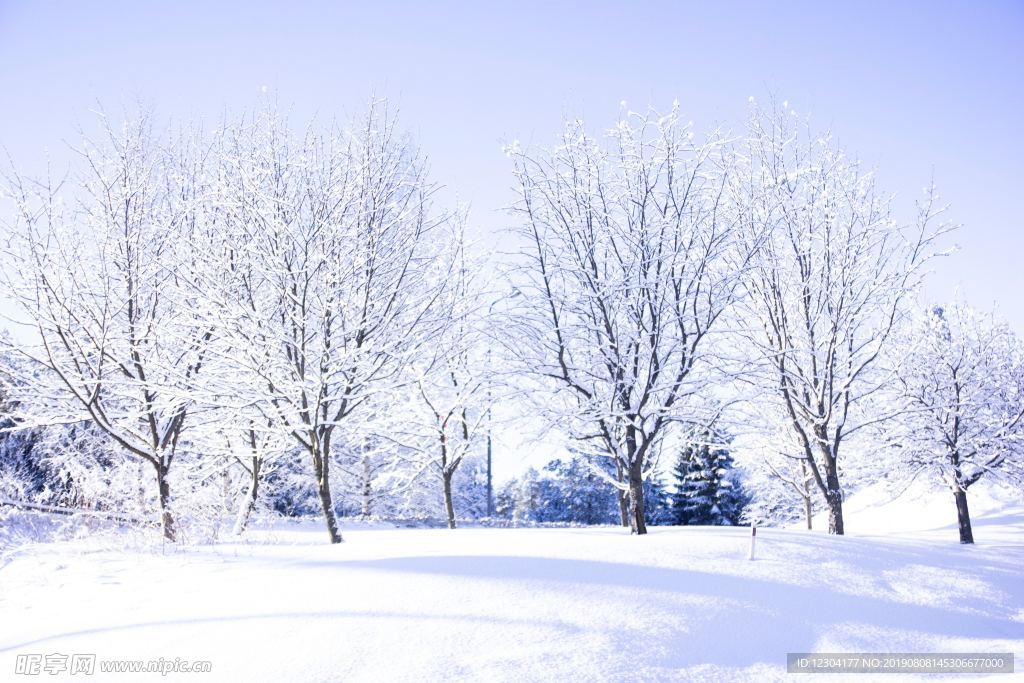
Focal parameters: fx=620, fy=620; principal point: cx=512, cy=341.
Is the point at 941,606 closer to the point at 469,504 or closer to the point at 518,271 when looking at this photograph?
the point at 518,271

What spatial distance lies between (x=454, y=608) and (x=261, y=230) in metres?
8.75

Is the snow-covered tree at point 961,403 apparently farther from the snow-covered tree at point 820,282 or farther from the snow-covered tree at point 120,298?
the snow-covered tree at point 120,298

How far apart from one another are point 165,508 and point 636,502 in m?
8.97

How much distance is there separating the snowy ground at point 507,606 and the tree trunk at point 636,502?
1.52 meters

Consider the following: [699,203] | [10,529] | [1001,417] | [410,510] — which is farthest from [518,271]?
[410,510]

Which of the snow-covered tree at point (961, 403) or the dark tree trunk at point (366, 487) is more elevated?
the snow-covered tree at point (961, 403)

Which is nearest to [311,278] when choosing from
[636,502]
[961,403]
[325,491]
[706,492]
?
[325,491]

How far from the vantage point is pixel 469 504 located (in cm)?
4062

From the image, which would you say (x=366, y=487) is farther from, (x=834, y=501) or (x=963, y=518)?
(x=963, y=518)

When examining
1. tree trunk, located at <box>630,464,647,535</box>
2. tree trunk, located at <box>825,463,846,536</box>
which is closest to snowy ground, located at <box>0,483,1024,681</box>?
tree trunk, located at <box>630,464,647,535</box>

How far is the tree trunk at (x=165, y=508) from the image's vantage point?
11.3 m

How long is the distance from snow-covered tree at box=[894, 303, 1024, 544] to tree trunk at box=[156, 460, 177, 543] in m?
16.2

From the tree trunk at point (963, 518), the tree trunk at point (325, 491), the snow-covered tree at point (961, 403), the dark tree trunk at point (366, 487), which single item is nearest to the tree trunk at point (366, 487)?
the dark tree trunk at point (366, 487)

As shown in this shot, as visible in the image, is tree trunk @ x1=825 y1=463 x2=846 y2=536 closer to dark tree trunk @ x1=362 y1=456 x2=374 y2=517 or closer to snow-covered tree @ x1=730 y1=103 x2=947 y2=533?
snow-covered tree @ x1=730 y1=103 x2=947 y2=533
